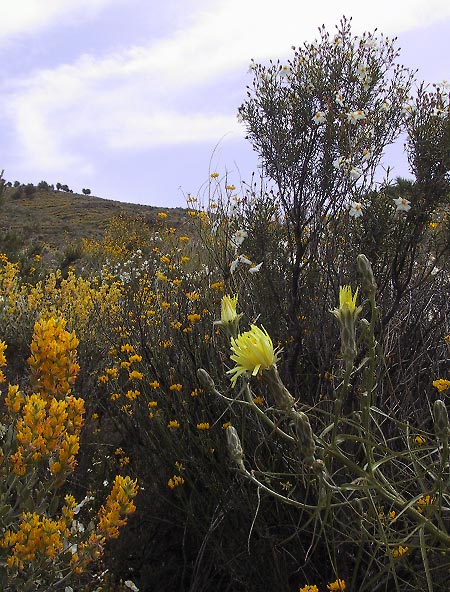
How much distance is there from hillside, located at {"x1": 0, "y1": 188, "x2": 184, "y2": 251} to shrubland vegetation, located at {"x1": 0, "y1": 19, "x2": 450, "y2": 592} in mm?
11843

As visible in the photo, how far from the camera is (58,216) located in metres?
23.7

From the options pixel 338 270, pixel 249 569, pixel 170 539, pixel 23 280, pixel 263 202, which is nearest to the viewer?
pixel 249 569

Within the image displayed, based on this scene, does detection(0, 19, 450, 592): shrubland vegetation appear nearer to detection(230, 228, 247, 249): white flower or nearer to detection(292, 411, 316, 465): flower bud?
detection(230, 228, 247, 249): white flower

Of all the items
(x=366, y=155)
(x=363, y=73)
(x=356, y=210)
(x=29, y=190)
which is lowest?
(x=356, y=210)

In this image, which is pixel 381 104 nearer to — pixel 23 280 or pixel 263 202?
pixel 263 202

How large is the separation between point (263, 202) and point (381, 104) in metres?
0.89

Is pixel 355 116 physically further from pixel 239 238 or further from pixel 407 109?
pixel 239 238

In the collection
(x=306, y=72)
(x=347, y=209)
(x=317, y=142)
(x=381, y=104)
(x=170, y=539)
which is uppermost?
(x=306, y=72)

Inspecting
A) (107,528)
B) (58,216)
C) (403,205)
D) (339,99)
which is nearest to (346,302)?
(107,528)

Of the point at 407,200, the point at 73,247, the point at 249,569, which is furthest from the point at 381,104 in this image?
the point at 73,247

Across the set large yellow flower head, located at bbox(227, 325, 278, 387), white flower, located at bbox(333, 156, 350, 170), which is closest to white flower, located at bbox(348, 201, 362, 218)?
white flower, located at bbox(333, 156, 350, 170)

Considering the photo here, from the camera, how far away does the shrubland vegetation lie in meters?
1.60

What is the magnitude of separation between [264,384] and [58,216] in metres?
23.0

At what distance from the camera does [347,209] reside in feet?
10.2
